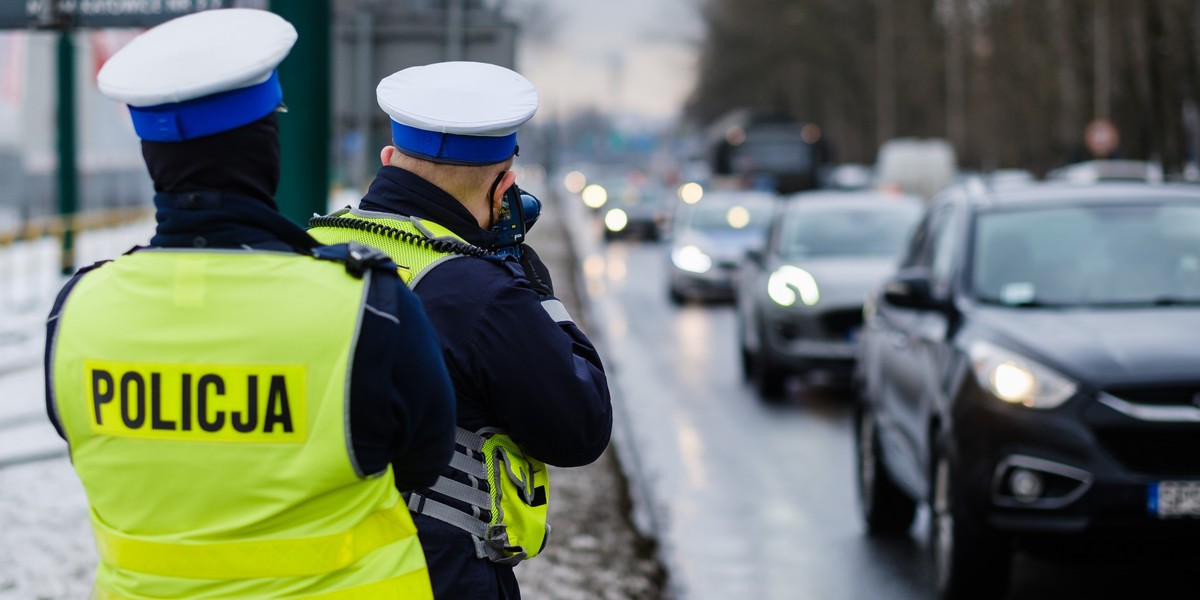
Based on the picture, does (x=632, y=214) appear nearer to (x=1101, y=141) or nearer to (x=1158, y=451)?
(x=1101, y=141)

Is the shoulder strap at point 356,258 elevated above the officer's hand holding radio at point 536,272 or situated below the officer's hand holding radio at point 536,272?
above

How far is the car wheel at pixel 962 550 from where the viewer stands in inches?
247

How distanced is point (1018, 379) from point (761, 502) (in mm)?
3238

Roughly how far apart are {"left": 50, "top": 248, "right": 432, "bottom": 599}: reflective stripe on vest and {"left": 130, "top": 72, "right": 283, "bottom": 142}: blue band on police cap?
0.18 meters

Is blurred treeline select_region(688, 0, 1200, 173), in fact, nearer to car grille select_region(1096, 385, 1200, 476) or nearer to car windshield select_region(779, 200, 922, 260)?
car windshield select_region(779, 200, 922, 260)

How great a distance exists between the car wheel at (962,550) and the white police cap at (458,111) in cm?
357

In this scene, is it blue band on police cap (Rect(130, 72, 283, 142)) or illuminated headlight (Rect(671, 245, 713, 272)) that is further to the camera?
illuminated headlight (Rect(671, 245, 713, 272))

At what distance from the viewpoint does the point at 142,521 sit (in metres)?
2.61

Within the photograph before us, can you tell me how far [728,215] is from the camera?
24.0 m

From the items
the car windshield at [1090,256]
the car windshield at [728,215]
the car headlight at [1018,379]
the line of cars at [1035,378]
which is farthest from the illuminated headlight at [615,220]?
the car headlight at [1018,379]

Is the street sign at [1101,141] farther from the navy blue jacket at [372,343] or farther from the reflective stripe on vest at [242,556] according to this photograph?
the reflective stripe on vest at [242,556]

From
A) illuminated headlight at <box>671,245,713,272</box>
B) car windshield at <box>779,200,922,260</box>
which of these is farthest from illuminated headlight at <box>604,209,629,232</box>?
car windshield at <box>779,200,922,260</box>

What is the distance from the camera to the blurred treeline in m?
26.6

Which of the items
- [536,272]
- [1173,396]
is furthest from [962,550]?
[536,272]
